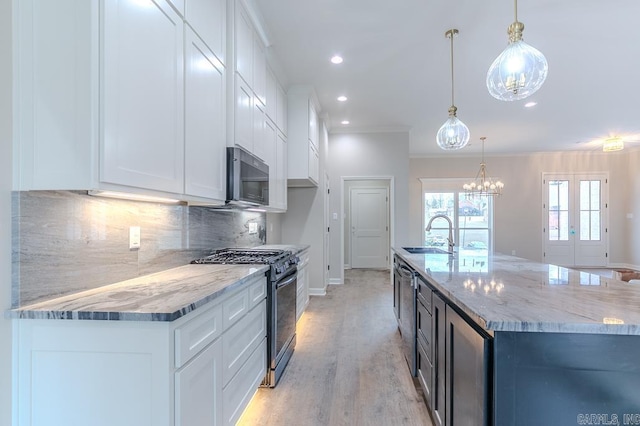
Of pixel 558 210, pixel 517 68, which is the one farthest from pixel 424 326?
pixel 558 210

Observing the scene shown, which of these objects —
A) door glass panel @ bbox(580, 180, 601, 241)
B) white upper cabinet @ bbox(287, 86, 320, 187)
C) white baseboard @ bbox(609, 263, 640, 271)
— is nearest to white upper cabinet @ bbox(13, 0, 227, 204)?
white upper cabinet @ bbox(287, 86, 320, 187)

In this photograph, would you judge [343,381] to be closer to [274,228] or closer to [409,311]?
[409,311]

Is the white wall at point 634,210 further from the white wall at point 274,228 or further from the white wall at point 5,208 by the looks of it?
the white wall at point 5,208

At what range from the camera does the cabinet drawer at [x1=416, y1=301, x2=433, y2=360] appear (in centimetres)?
189

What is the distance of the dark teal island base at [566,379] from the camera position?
1.00 metres

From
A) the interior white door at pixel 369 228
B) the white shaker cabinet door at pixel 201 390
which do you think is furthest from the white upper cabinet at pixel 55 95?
the interior white door at pixel 369 228

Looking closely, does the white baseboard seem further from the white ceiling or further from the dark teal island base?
the dark teal island base

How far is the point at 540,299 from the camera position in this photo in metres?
1.25

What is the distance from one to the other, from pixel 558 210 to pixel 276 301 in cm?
848

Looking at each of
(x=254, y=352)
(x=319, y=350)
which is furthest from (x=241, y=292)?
(x=319, y=350)

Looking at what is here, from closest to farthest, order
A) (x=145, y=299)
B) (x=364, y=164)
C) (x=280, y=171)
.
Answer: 1. (x=145, y=299)
2. (x=280, y=171)
3. (x=364, y=164)

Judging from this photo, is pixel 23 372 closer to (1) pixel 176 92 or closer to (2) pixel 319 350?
(1) pixel 176 92

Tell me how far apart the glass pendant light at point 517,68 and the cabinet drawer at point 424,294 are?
4.52 feet

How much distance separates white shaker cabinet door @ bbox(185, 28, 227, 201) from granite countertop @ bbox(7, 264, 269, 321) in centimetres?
47
